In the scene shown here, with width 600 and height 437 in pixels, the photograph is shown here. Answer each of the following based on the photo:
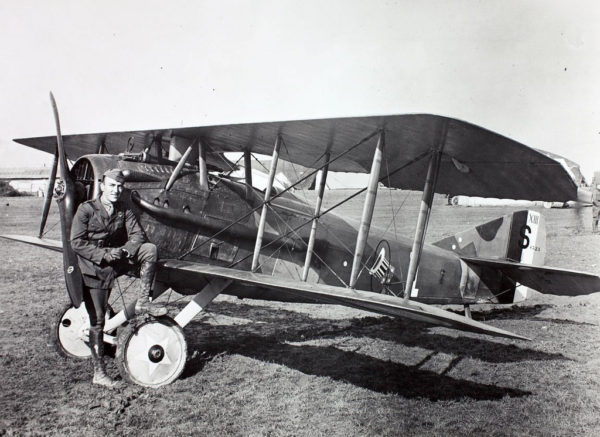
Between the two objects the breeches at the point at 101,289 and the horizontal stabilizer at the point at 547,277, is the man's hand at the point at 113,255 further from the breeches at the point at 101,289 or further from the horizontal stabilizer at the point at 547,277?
the horizontal stabilizer at the point at 547,277

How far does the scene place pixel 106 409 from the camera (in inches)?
150

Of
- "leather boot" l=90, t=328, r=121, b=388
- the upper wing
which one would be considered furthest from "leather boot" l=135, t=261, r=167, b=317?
the upper wing

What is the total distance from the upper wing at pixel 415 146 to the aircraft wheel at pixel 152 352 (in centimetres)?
215

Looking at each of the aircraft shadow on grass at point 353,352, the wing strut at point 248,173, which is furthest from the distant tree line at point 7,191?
the wing strut at point 248,173

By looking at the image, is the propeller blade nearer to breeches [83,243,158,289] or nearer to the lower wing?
breeches [83,243,158,289]

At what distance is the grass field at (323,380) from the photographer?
3.74 meters

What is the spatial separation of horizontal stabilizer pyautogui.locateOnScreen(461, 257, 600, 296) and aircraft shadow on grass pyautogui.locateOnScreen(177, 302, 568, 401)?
0.92 metres

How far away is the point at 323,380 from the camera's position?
4.82 meters

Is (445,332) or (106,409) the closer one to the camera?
(106,409)

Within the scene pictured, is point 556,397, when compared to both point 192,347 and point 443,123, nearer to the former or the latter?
point 443,123

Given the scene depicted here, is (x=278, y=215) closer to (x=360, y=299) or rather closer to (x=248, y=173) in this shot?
(x=248, y=173)

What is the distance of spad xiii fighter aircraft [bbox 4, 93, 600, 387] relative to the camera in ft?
14.4

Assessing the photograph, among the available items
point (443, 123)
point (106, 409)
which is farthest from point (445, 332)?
point (106, 409)

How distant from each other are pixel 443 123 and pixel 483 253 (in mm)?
4474
